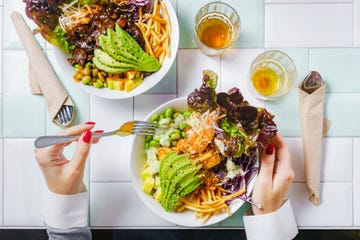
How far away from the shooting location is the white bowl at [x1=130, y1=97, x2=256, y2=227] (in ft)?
3.49

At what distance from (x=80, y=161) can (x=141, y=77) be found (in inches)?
11.3

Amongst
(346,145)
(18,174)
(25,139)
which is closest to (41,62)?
(25,139)

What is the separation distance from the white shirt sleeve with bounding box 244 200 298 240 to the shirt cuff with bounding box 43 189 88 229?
480 mm

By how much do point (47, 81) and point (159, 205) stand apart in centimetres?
49

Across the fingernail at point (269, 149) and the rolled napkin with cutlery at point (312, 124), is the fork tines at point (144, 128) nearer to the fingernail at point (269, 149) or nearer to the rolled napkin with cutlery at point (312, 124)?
the fingernail at point (269, 149)

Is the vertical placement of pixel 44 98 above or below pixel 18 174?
above

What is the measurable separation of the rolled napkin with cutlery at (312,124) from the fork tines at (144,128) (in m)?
0.45

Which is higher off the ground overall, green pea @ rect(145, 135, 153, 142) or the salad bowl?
the salad bowl

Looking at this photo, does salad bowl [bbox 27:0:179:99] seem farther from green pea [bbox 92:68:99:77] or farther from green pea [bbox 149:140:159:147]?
green pea [bbox 149:140:159:147]

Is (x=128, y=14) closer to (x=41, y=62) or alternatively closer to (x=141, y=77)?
(x=141, y=77)

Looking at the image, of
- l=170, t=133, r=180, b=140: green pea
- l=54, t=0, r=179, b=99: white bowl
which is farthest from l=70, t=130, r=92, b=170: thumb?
l=170, t=133, r=180, b=140: green pea

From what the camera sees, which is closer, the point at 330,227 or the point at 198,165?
the point at 198,165

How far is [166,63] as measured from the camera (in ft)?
3.52

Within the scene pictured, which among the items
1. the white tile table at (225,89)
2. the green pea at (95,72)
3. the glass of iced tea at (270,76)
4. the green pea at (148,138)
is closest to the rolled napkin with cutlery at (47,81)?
the white tile table at (225,89)
